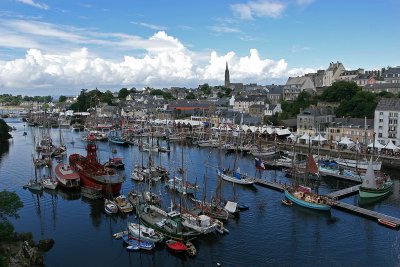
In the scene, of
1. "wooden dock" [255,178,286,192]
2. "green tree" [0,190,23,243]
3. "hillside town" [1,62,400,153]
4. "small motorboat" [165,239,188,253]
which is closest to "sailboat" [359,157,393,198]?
"wooden dock" [255,178,286,192]

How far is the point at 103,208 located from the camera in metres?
43.3

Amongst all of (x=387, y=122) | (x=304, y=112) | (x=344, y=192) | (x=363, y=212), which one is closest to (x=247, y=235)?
(x=363, y=212)

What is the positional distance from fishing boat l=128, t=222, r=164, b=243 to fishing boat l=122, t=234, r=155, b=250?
1.18 feet

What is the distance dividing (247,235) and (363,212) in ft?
44.1

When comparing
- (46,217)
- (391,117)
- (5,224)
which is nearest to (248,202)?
(46,217)

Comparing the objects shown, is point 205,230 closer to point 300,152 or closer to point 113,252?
point 113,252

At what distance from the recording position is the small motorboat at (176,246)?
3117 centimetres

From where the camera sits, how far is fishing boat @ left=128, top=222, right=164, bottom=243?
32688 millimetres

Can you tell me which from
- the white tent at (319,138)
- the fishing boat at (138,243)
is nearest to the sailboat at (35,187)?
the fishing boat at (138,243)

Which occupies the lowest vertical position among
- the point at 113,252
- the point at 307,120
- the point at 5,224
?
the point at 113,252

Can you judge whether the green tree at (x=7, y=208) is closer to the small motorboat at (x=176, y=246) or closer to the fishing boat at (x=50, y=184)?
the small motorboat at (x=176, y=246)

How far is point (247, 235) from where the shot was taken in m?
34.8

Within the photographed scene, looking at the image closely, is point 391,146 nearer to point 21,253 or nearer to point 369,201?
point 369,201

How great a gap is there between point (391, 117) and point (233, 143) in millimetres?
32030
